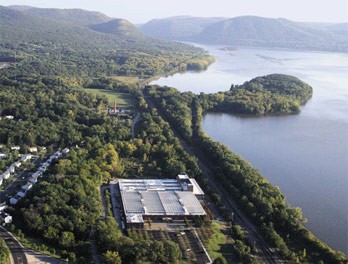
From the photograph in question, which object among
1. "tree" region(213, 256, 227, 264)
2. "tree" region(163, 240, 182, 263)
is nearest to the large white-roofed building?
"tree" region(163, 240, 182, 263)

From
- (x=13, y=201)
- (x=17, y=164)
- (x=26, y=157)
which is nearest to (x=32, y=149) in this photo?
(x=26, y=157)

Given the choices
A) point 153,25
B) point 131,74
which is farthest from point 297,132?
point 153,25

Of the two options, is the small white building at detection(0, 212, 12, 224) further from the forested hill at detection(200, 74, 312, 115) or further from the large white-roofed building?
the forested hill at detection(200, 74, 312, 115)

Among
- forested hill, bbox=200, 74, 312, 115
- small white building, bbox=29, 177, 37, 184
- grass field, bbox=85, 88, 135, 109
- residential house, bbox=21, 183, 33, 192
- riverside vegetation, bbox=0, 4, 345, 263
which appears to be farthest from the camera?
forested hill, bbox=200, 74, 312, 115

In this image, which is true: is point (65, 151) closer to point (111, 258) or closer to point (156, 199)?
point (156, 199)

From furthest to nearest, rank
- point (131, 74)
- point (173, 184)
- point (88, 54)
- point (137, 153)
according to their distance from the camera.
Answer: point (88, 54) < point (131, 74) < point (137, 153) < point (173, 184)

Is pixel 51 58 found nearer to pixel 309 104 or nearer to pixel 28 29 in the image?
pixel 28 29

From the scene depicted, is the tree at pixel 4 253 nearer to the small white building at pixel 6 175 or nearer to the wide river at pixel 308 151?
the small white building at pixel 6 175
